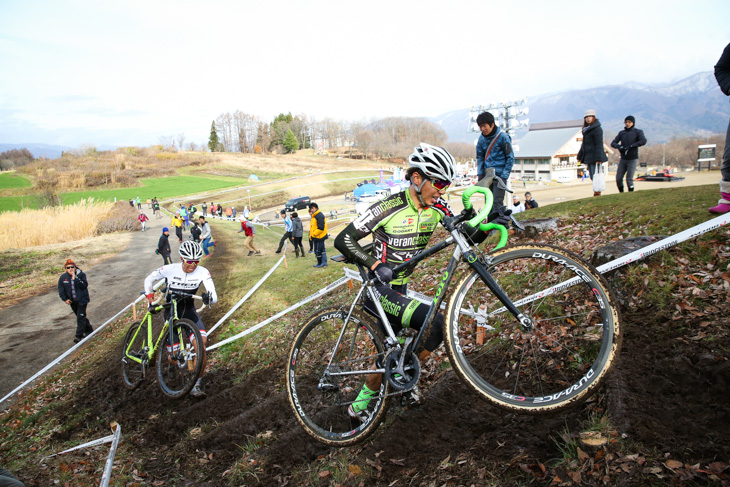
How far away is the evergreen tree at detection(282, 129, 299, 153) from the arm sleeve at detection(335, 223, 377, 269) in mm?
153484

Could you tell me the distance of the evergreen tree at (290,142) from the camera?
150 metres

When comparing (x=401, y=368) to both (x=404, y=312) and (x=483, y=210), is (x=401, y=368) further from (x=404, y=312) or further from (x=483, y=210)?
Result: (x=483, y=210)

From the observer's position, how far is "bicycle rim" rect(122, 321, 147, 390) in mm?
8891

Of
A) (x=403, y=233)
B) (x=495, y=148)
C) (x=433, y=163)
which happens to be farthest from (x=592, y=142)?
(x=403, y=233)

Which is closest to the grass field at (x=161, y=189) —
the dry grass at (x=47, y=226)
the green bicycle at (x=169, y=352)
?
the dry grass at (x=47, y=226)

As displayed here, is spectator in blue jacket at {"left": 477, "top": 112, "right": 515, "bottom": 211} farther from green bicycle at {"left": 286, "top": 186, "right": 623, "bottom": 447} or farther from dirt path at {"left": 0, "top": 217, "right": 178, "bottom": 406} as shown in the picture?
dirt path at {"left": 0, "top": 217, "right": 178, "bottom": 406}

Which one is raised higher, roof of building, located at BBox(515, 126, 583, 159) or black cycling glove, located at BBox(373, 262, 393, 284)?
roof of building, located at BBox(515, 126, 583, 159)

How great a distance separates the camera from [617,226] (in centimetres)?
793

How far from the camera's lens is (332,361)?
182 inches

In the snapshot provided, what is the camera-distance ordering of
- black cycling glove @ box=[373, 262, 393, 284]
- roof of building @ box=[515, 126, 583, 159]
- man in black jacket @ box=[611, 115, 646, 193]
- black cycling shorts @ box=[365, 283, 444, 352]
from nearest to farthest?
black cycling glove @ box=[373, 262, 393, 284]
black cycling shorts @ box=[365, 283, 444, 352]
man in black jacket @ box=[611, 115, 646, 193]
roof of building @ box=[515, 126, 583, 159]

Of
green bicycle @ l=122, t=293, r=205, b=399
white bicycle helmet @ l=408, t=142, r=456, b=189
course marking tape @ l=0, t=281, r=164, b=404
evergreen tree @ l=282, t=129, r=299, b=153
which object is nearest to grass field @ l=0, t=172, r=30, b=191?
course marking tape @ l=0, t=281, r=164, b=404

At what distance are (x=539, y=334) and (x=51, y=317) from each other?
20173 mm

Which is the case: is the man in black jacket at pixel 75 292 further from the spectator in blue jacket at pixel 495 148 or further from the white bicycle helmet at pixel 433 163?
the white bicycle helmet at pixel 433 163

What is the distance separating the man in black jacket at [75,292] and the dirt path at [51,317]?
712mm
